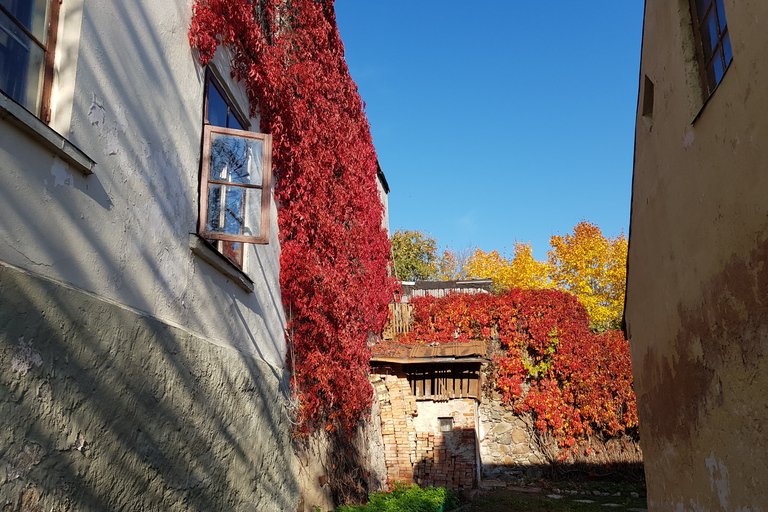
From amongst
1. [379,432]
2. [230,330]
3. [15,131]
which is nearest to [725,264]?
[230,330]

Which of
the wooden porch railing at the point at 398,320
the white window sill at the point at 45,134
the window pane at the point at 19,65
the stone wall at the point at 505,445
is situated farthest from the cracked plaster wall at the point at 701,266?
the wooden porch railing at the point at 398,320

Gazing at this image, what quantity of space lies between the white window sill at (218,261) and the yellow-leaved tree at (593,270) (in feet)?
76.0

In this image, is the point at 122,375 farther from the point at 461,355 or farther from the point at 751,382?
the point at 461,355

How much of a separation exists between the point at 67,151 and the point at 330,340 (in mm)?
5072

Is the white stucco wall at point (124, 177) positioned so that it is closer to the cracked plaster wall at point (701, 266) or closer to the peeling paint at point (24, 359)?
the peeling paint at point (24, 359)

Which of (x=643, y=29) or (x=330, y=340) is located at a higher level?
(x=643, y=29)

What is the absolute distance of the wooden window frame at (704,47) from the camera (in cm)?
449

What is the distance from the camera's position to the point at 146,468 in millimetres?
3734

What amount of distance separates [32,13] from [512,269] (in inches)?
1158

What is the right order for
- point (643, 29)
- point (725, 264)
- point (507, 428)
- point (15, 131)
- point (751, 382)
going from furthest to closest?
point (507, 428) < point (643, 29) < point (725, 264) < point (751, 382) < point (15, 131)

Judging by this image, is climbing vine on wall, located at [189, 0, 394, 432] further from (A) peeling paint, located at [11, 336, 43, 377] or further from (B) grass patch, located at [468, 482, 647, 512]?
(A) peeling paint, located at [11, 336, 43, 377]

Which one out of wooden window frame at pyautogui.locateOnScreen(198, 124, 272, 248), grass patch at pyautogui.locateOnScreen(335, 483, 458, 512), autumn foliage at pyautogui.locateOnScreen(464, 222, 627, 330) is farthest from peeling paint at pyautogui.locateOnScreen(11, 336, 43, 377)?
autumn foliage at pyautogui.locateOnScreen(464, 222, 627, 330)

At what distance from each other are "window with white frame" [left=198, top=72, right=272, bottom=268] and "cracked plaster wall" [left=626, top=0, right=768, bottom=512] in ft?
12.3

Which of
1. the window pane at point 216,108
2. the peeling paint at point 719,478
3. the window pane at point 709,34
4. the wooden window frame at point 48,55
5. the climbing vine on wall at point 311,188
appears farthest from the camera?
the climbing vine on wall at point 311,188
